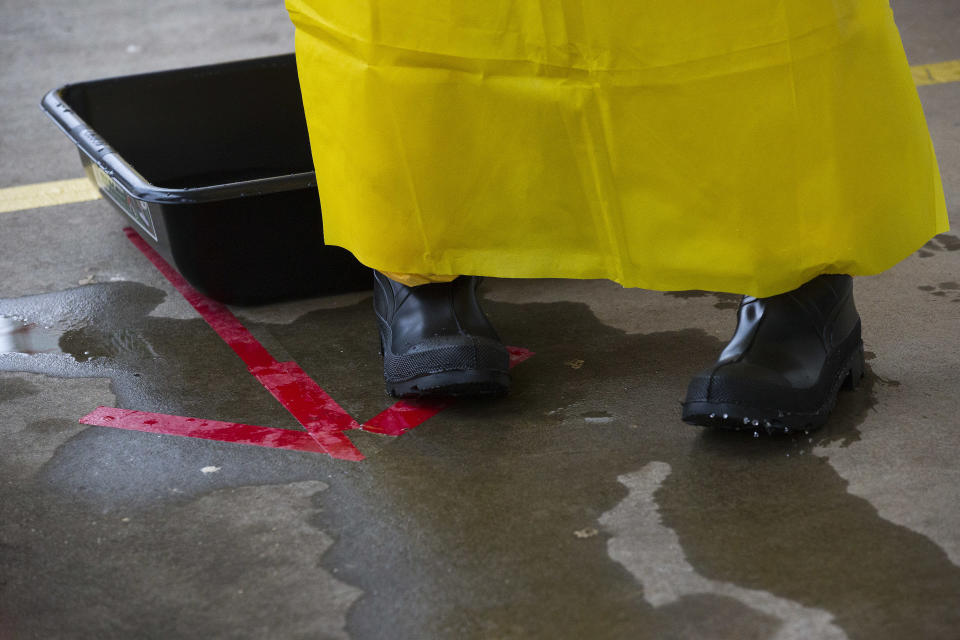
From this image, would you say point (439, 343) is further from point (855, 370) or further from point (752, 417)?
point (855, 370)

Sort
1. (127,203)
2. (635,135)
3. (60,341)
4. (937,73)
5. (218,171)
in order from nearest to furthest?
1. (635,135)
2. (60,341)
3. (127,203)
4. (218,171)
5. (937,73)

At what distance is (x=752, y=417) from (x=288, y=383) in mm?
773

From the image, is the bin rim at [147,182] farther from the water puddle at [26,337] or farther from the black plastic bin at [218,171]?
the water puddle at [26,337]

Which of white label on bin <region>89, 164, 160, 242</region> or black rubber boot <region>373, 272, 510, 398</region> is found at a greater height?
white label on bin <region>89, 164, 160, 242</region>

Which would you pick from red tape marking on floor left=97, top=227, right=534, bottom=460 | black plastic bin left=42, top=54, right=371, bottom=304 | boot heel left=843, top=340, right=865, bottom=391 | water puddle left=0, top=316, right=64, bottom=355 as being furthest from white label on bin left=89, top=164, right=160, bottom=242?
boot heel left=843, top=340, right=865, bottom=391

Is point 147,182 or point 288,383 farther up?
point 147,182

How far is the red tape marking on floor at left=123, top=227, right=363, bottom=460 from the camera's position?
158 cm

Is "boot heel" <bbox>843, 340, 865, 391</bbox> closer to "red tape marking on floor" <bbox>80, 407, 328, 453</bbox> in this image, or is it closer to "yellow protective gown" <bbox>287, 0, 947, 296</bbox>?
"yellow protective gown" <bbox>287, 0, 947, 296</bbox>

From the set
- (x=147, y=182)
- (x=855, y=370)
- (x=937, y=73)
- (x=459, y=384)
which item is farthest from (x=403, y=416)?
(x=937, y=73)

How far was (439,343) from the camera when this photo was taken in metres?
1.60

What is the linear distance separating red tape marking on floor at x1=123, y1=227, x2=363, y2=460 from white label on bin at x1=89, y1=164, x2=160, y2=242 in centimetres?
16

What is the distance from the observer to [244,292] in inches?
81.6

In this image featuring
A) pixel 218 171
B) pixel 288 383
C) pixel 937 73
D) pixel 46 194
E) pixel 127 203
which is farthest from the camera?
pixel 937 73

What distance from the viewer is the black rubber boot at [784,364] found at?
1.42m
